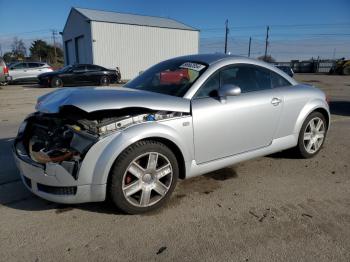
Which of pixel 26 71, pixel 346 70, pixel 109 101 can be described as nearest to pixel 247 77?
pixel 109 101

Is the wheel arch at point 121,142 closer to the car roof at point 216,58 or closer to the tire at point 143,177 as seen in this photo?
the tire at point 143,177

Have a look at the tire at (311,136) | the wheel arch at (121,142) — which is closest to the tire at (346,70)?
the tire at (311,136)

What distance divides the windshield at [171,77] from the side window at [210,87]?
128mm

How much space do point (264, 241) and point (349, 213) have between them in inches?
43.1

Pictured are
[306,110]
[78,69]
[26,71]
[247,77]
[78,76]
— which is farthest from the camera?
[26,71]

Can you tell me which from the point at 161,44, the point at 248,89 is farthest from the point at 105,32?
the point at 248,89

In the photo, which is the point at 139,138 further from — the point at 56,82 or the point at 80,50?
the point at 80,50

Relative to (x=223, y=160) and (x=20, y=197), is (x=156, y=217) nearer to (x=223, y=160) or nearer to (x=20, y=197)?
(x=223, y=160)

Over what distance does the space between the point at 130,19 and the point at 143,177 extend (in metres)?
29.7

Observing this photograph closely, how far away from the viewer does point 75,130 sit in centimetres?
288

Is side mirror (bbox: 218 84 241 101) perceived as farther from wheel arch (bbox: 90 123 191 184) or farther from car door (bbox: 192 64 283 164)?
wheel arch (bbox: 90 123 191 184)

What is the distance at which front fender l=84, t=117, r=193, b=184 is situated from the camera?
9.18 ft

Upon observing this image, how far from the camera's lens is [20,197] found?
347cm

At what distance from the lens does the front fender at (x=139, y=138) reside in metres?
2.80
